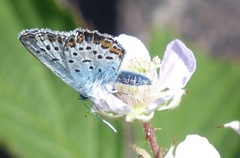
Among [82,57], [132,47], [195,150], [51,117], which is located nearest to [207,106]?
[51,117]

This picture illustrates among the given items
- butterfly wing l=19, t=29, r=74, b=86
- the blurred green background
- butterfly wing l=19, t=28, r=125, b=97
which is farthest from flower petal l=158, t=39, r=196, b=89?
the blurred green background

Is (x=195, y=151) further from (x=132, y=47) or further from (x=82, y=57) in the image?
(x=132, y=47)

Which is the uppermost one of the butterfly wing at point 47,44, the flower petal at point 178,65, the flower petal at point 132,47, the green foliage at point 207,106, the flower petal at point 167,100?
the green foliage at point 207,106

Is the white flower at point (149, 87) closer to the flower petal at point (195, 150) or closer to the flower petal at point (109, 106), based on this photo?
the flower petal at point (109, 106)

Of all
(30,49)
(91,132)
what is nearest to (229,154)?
(91,132)

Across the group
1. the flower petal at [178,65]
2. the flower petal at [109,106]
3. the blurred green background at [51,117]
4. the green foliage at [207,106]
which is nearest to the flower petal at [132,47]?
the flower petal at [178,65]

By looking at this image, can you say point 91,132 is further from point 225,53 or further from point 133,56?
point 225,53

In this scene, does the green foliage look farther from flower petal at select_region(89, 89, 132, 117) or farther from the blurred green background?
flower petal at select_region(89, 89, 132, 117)
